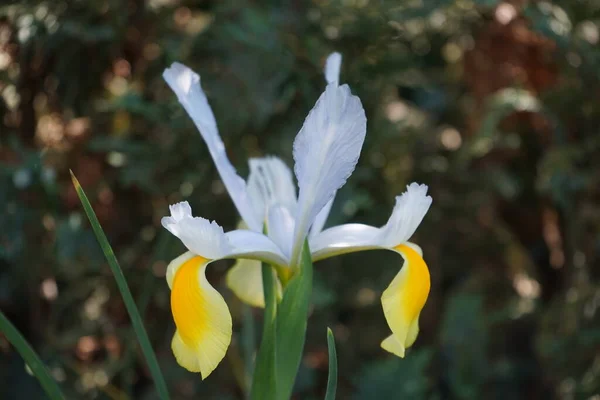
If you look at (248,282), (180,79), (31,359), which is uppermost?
(180,79)

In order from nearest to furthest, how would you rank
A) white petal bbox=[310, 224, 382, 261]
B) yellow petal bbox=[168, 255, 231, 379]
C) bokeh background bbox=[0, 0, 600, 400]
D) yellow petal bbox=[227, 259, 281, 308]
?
yellow petal bbox=[168, 255, 231, 379]
white petal bbox=[310, 224, 382, 261]
yellow petal bbox=[227, 259, 281, 308]
bokeh background bbox=[0, 0, 600, 400]

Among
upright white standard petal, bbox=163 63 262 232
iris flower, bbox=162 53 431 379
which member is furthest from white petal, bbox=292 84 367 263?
upright white standard petal, bbox=163 63 262 232

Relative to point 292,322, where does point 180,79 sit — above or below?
above

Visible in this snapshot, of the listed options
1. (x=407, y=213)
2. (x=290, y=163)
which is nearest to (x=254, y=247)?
(x=407, y=213)

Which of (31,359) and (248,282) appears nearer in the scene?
(31,359)

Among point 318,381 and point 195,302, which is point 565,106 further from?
point 195,302

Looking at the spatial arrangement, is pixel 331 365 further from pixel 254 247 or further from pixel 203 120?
pixel 203 120

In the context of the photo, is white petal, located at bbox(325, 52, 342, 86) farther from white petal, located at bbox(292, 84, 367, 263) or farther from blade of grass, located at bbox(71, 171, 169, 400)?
blade of grass, located at bbox(71, 171, 169, 400)
